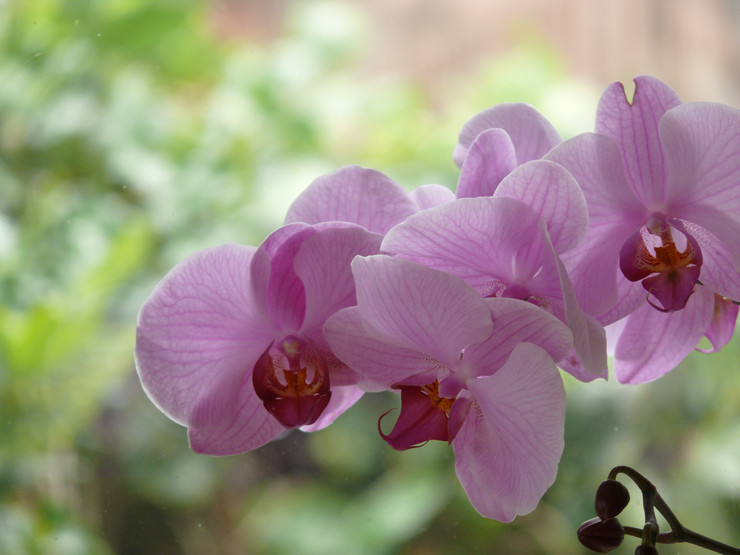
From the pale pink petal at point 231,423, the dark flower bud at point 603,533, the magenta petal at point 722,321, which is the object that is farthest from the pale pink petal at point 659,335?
the pale pink petal at point 231,423

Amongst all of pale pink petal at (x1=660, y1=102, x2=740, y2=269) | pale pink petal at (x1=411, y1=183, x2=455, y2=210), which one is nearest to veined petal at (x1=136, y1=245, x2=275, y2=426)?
pale pink petal at (x1=411, y1=183, x2=455, y2=210)

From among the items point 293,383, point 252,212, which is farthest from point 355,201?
point 252,212

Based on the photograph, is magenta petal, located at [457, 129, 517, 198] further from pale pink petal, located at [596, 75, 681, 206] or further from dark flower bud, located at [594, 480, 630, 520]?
dark flower bud, located at [594, 480, 630, 520]

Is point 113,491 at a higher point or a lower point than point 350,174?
lower

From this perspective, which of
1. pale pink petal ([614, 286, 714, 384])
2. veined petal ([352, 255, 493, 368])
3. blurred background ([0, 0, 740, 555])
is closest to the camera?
veined petal ([352, 255, 493, 368])

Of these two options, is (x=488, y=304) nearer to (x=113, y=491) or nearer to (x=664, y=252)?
(x=664, y=252)

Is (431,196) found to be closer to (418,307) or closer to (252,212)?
(418,307)

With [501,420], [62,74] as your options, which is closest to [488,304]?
[501,420]
